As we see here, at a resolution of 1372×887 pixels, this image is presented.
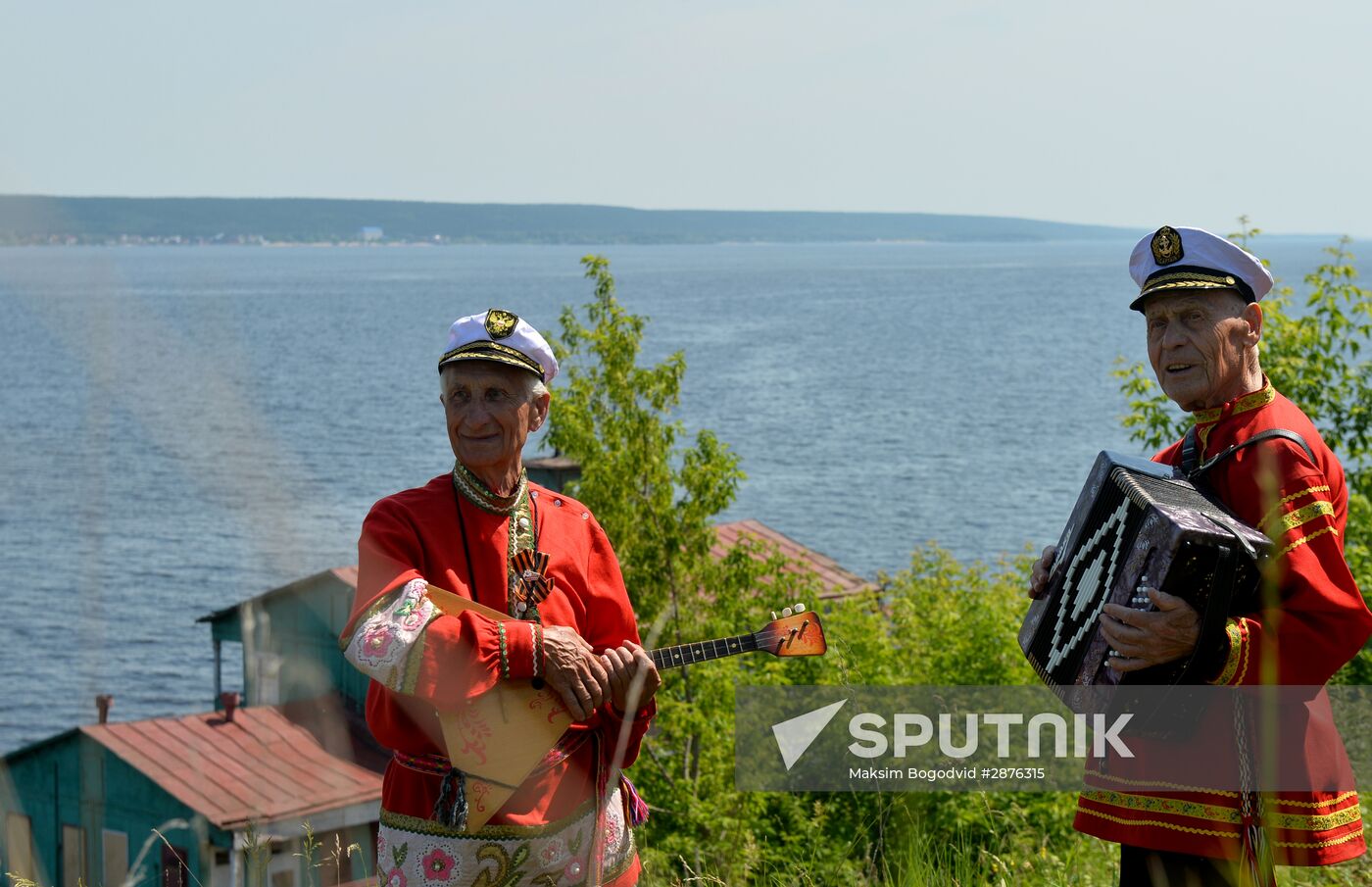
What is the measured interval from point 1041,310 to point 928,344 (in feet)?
121

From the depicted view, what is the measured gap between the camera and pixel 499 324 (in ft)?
12.2

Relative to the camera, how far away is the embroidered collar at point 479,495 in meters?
3.70

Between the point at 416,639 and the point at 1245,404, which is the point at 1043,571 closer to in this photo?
the point at 1245,404

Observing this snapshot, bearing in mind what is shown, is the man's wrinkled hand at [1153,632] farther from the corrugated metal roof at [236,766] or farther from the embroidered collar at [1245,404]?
the corrugated metal roof at [236,766]

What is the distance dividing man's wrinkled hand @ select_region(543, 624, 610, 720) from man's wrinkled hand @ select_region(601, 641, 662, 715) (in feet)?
0.14

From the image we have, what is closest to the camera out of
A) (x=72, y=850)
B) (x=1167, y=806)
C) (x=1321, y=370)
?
(x=1167, y=806)

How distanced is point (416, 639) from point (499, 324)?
0.89 metres

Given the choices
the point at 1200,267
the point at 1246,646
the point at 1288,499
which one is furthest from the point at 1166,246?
the point at 1246,646

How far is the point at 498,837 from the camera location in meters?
3.46

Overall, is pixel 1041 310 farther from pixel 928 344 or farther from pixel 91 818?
pixel 91 818

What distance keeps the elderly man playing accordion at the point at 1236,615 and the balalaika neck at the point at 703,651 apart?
0.77 meters

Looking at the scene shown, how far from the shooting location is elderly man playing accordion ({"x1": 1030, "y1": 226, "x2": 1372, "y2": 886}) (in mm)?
3020

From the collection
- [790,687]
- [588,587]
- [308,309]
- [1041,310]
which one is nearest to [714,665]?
[790,687]

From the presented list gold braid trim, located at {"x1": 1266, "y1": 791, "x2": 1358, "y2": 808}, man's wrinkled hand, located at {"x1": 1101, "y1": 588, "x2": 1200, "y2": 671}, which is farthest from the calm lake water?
gold braid trim, located at {"x1": 1266, "y1": 791, "x2": 1358, "y2": 808}
